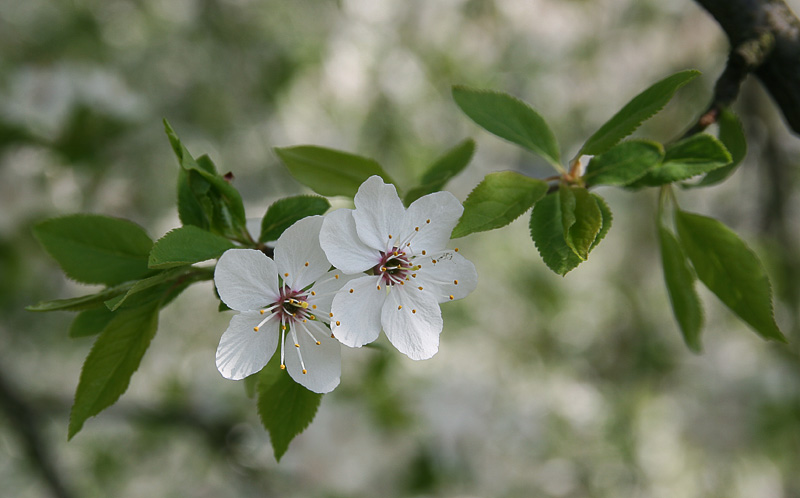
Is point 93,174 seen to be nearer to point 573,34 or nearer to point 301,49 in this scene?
point 301,49

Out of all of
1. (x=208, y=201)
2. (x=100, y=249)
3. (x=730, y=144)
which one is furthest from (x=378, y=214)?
(x=730, y=144)

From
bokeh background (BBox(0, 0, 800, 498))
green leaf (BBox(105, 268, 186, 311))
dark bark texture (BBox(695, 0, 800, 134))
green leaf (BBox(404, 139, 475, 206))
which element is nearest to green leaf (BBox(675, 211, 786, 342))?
dark bark texture (BBox(695, 0, 800, 134))

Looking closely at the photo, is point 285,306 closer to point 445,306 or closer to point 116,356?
point 116,356

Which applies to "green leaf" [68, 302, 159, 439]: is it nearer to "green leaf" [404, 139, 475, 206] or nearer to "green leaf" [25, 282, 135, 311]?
"green leaf" [25, 282, 135, 311]

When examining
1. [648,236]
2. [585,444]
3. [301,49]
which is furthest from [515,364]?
[301,49]

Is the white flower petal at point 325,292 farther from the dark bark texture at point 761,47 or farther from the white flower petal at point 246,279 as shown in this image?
the dark bark texture at point 761,47

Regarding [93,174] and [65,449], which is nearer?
[93,174]

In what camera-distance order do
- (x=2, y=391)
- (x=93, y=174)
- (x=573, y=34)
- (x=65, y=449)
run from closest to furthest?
(x=2, y=391) < (x=93, y=174) < (x=65, y=449) < (x=573, y=34)
